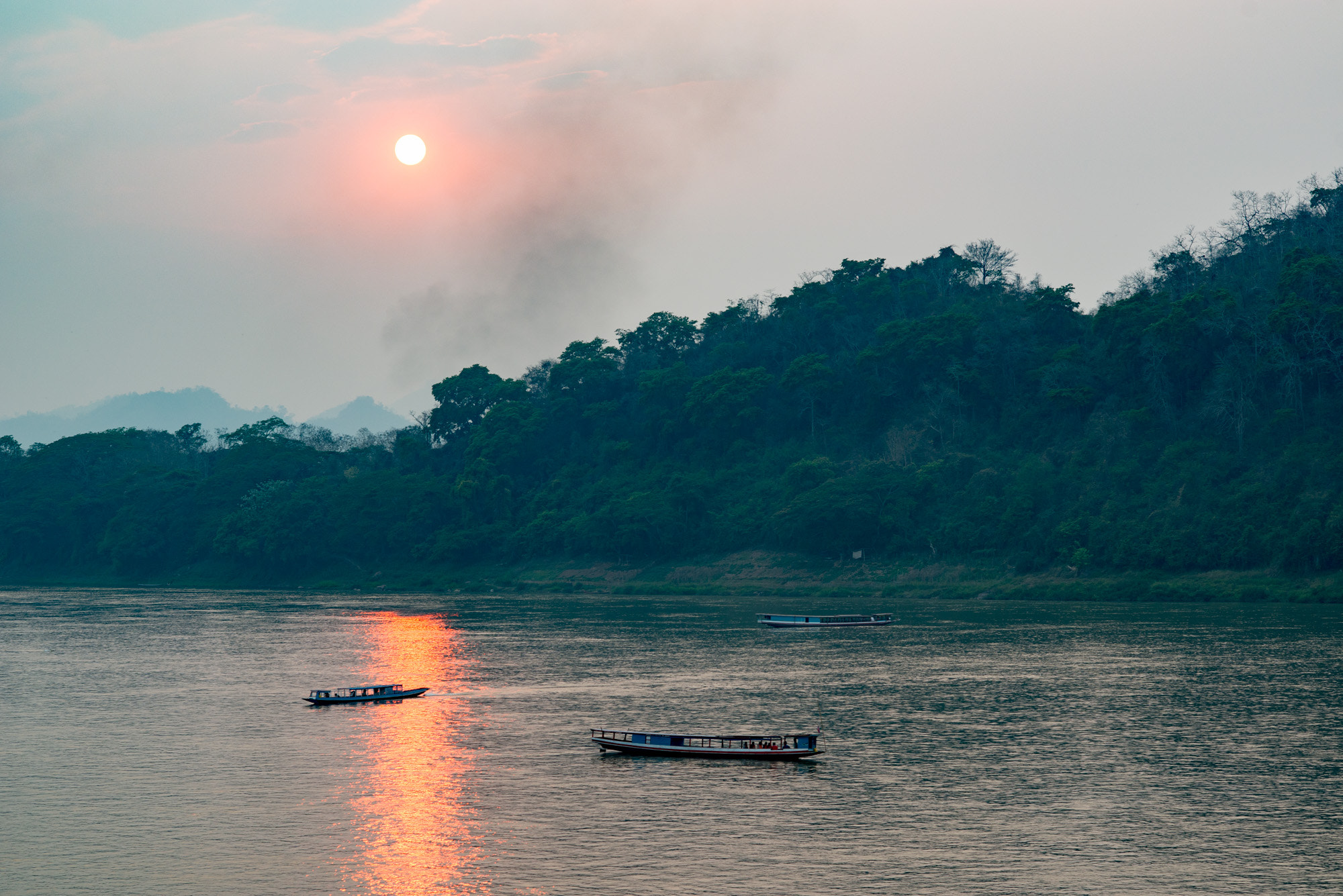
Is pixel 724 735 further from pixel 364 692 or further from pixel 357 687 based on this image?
pixel 357 687

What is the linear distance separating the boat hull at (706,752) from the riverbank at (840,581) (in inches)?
3457

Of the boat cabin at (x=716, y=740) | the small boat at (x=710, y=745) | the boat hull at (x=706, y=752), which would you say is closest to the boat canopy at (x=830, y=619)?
the small boat at (x=710, y=745)

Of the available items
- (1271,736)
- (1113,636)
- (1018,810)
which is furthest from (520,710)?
(1113,636)

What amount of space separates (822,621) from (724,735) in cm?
5674

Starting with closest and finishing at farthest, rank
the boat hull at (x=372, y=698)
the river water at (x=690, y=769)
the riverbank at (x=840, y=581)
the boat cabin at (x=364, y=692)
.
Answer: the river water at (x=690, y=769) < the boat hull at (x=372, y=698) < the boat cabin at (x=364, y=692) < the riverbank at (x=840, y=581)

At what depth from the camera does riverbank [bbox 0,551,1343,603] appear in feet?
421

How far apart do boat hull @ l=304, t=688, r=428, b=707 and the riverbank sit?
82363mm

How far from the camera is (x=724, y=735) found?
6241 centimetres

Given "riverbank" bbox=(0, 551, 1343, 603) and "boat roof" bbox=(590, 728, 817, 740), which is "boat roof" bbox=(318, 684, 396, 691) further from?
"riverbank" bbox=(0, 551, 1343, 603)

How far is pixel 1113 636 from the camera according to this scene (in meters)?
99.9

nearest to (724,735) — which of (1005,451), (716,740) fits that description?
(716,740)

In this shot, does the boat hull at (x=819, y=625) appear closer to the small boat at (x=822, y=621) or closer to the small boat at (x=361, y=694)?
the small boat at (x=822, y=621)

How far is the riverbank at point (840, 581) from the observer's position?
128250 mm

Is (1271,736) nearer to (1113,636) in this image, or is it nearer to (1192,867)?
(1192,867)
